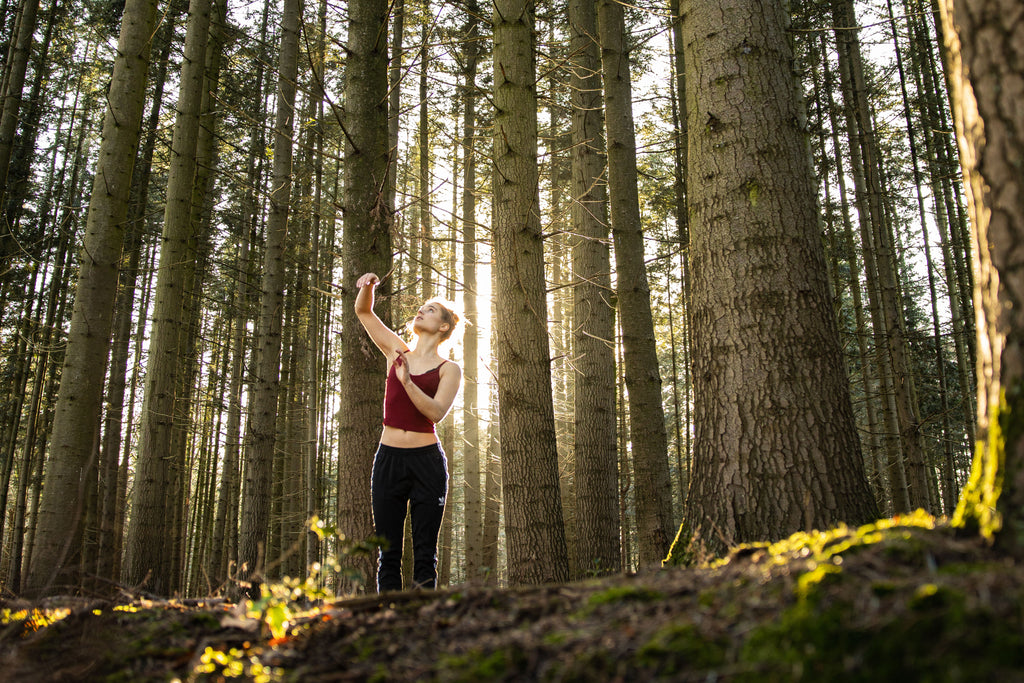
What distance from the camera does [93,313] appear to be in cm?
595

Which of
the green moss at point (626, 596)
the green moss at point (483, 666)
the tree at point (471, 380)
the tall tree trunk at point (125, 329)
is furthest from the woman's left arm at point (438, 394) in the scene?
the tall tree trunk at point (125, 329)

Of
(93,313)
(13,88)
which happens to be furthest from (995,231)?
(13,88)

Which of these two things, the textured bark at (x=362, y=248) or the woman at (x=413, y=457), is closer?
the woman at (x=413, y=457)

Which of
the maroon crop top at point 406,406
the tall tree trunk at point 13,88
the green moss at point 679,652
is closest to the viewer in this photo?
the green moss at point 679,652

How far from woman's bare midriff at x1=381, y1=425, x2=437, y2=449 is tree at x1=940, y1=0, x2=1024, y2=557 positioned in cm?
296

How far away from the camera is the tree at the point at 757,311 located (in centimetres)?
303

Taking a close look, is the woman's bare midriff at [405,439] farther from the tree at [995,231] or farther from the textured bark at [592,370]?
the textured bark at [592,370]

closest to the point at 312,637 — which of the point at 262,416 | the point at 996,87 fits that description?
the point at 996,87

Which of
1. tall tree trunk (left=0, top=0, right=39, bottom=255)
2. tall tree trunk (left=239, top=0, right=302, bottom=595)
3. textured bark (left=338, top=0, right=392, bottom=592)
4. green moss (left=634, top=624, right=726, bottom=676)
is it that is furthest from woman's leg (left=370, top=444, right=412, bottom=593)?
tall tree trunk (left=0, top=0, right=39, bottom=255)

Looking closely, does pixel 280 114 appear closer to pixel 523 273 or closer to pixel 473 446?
pixel 473 446

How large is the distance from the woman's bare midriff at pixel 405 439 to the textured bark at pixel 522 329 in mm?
920

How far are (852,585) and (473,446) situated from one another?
12.0m

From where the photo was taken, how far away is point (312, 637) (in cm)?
209

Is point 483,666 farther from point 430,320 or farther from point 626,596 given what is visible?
point 430,320
